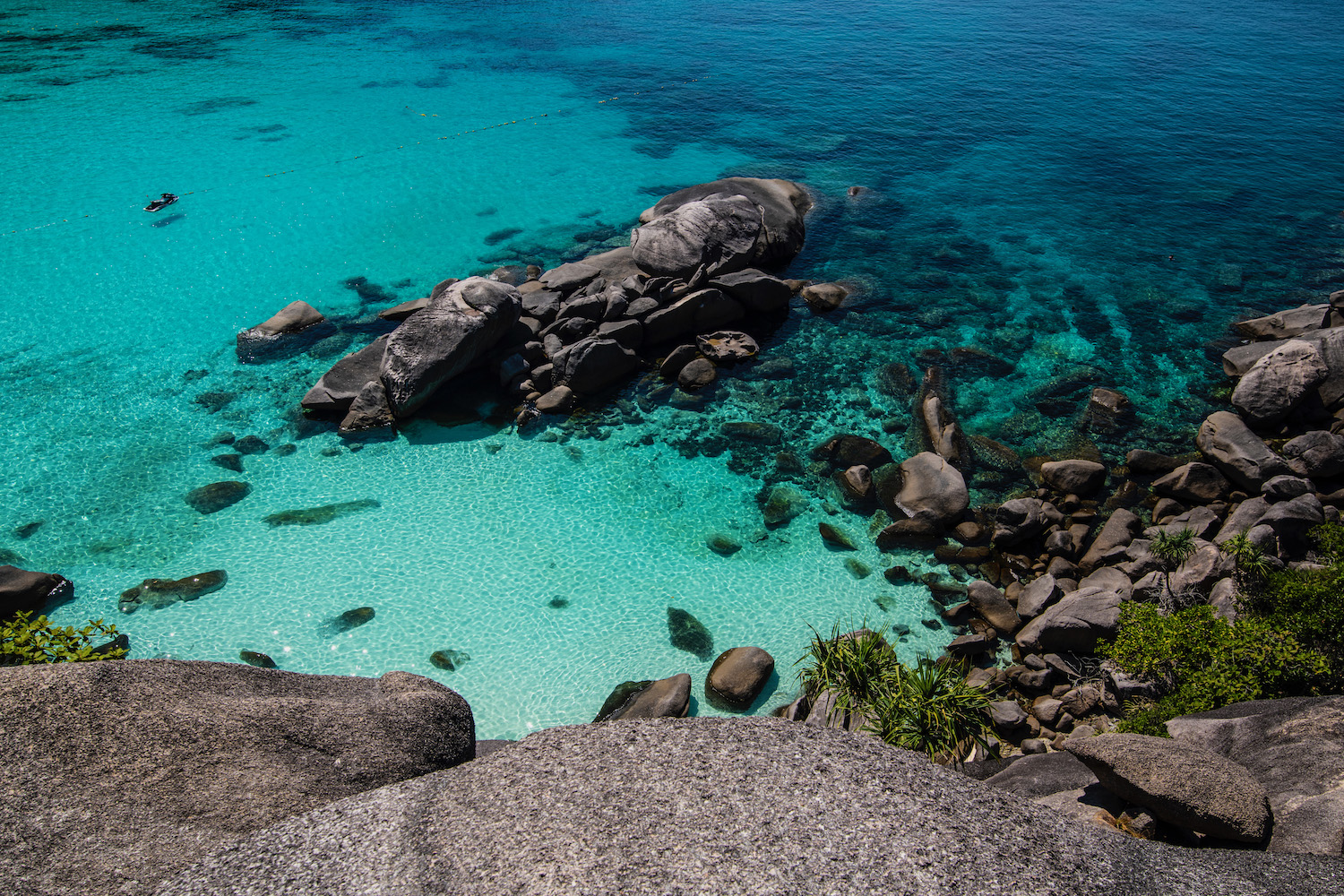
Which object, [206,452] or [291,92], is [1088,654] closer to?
[206,452]

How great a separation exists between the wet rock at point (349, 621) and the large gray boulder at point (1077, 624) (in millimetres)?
10416

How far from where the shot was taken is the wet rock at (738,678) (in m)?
10.8

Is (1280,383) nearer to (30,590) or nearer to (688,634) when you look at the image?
(688,634)

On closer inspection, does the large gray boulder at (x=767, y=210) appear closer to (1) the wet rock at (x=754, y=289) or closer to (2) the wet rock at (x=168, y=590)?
(1) the wet rock at (x=754, y=289)

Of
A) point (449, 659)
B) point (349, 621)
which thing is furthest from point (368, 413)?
point (449, 659)

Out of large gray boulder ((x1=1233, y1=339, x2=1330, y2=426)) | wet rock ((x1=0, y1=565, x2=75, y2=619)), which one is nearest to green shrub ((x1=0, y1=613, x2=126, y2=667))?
wet rock ((x1=0, y1=565, x2=75, y2=619))

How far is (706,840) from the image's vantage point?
5582 mm

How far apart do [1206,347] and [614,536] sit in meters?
15.5

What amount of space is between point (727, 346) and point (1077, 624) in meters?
9.84

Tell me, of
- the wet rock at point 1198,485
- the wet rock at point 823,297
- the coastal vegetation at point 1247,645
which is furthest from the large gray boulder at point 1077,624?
the wet rock at point 823,297

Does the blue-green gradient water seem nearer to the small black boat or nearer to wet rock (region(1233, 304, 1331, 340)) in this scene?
the small black boat

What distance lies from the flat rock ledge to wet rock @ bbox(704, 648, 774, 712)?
14.0 ft

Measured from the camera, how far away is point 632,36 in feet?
137

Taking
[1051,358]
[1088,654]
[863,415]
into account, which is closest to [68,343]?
[863,415]
